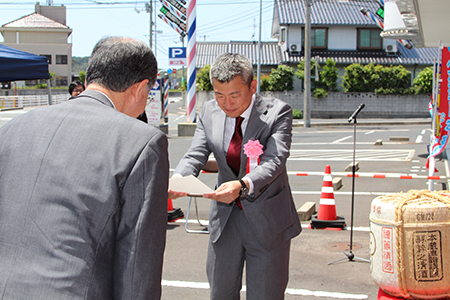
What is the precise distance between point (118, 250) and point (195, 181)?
1.04 meters

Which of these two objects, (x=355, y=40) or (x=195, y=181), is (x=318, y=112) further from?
(x=195, y=181)

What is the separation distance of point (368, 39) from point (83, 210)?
38769 mm

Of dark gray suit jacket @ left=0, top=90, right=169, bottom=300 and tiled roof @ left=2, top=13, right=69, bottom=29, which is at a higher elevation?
tiled roof @ left=2, top=13, right=69, bottom=29

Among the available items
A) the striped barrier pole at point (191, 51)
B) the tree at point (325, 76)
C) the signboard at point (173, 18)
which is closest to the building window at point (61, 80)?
the tree at point (325, 76)

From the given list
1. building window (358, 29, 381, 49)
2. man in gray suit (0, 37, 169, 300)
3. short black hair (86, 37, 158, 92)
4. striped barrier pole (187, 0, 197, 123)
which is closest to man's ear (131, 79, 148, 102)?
short black hair (86, 37, 158, 92)

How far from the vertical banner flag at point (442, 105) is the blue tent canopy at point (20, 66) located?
259 inches

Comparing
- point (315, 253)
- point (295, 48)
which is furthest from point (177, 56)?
point (295, 48)

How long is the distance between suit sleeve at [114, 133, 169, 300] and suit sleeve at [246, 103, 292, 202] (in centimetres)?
119

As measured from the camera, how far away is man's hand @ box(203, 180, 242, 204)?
2.36m

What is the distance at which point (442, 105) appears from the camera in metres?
7.77

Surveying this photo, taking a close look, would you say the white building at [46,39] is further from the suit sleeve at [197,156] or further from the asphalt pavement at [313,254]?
the suit sleeve at [197,156]

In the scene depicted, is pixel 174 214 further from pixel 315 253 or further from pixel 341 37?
pixel 341 37

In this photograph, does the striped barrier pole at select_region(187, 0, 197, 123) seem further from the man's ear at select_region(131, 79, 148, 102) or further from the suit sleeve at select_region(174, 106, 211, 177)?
the man's ear at select_region(131, 79, 148, 102)

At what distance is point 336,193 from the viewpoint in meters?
8.62
